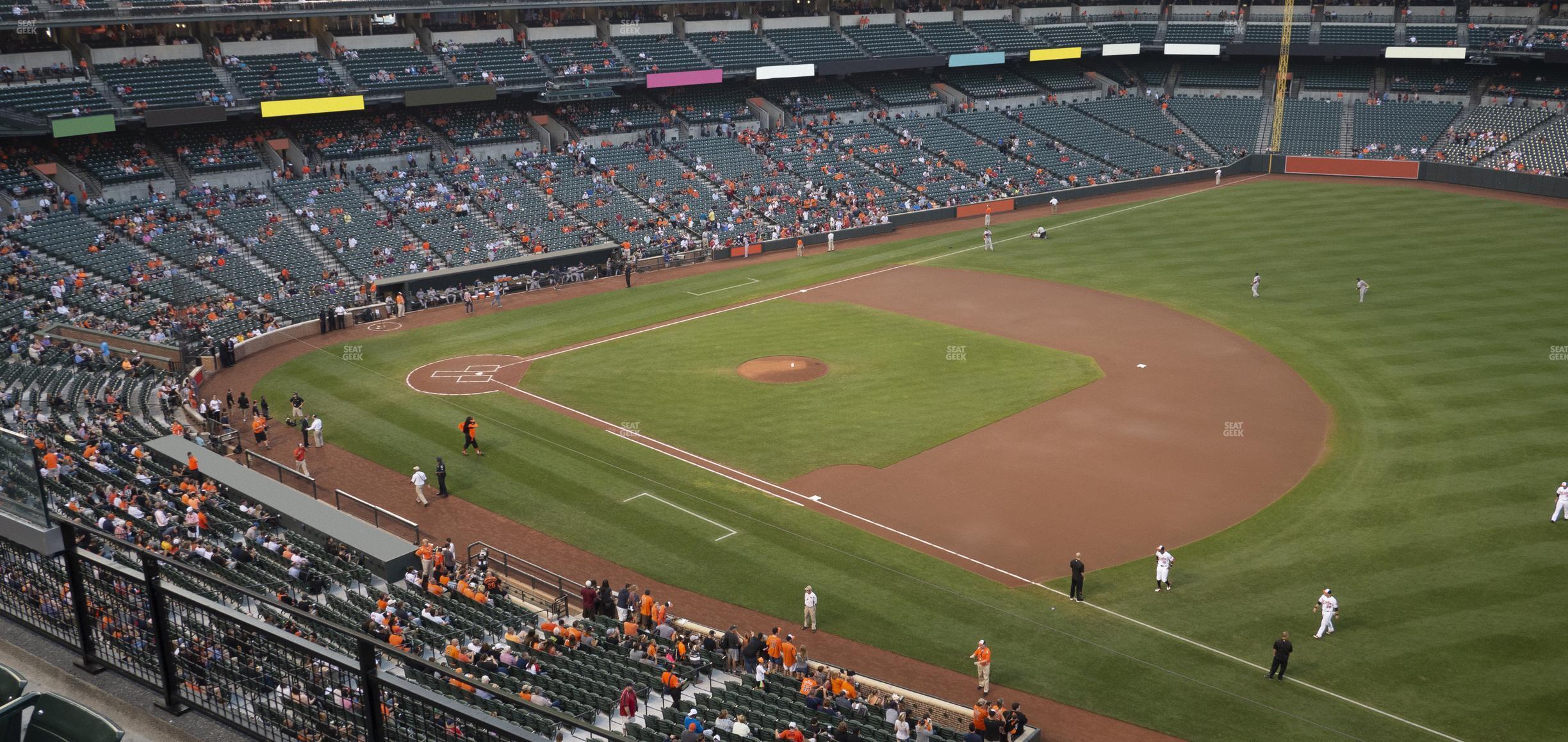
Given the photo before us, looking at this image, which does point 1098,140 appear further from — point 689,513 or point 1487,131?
point 689,513

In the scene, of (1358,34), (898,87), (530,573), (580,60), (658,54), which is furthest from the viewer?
(898,87)

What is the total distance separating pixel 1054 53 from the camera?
88188 mm

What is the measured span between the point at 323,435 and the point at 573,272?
2249 cm

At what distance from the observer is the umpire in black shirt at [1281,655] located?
23.0 meters

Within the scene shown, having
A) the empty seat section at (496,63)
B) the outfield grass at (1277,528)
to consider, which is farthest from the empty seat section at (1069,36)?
the empty seat section at (496,63)

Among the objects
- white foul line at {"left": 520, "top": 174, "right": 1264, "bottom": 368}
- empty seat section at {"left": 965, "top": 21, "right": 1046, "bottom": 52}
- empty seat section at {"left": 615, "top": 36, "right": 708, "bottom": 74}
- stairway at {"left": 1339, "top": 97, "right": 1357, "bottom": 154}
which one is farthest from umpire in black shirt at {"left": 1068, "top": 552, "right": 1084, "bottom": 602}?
empty seat section at {"left": 965, "top": 21, "right": 1046, "bottom": 52}

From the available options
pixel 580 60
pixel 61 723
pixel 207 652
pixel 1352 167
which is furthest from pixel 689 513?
pixel 1352 167

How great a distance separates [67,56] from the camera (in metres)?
56.7

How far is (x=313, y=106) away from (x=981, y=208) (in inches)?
1573

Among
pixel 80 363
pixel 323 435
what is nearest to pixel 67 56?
pixel 80 363

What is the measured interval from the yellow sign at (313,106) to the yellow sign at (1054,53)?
5008cm

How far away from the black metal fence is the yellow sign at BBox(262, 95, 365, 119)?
53531mm

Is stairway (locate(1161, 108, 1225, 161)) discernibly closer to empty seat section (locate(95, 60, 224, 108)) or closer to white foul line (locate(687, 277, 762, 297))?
white foul line (locate(687, 277, 762, 297))

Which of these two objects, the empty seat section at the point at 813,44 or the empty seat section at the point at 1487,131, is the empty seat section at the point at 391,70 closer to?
the empty seat section at the point at 813,44
